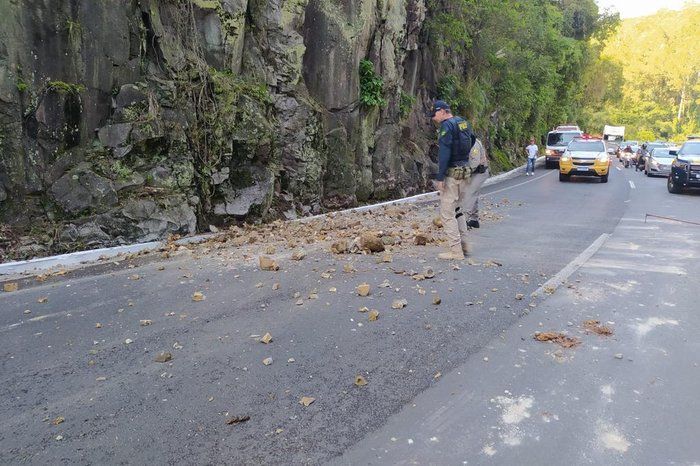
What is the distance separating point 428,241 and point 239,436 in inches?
241

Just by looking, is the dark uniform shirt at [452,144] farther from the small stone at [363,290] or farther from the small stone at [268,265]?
the small stone at [268,265]

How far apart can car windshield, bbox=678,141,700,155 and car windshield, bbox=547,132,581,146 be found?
42.5 ft

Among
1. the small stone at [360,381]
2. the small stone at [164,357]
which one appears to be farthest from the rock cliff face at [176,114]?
the small stone at [360,381]

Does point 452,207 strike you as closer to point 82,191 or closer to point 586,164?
point 82,191

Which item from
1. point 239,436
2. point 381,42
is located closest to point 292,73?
point 381,42

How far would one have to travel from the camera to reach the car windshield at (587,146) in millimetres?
23734

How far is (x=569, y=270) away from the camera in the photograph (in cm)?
728

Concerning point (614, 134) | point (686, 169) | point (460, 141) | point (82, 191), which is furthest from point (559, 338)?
point (614, 134)

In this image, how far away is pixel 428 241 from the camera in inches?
355

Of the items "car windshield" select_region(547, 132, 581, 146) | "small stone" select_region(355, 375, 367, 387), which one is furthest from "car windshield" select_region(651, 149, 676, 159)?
"small stone" select_region(355, 375, 367, 387)

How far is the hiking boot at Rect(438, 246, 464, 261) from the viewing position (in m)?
7.83

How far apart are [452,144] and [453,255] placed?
161cm

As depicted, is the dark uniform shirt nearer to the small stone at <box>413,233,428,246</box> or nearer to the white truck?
the small stone at <box>413,233,428,246</box>

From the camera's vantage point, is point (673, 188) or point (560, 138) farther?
point (560, 138)
